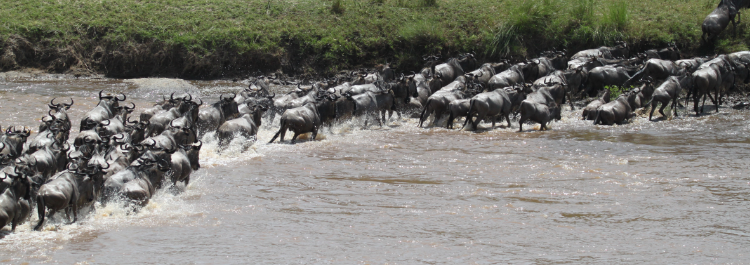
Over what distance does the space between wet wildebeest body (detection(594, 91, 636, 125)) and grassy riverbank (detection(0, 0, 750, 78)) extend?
6.75m

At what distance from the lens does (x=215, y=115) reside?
547 inches

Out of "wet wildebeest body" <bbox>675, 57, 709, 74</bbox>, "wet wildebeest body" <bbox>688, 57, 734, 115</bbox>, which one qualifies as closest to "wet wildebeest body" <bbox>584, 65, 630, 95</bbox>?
"wet wildebeest body" <bbox>675, 57, 709, 74</bbox>

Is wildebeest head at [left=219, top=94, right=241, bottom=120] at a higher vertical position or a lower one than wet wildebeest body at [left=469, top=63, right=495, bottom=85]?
lower

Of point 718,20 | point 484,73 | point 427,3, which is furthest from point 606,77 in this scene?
point 427,3

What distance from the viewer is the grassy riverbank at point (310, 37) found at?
22547 millimetres

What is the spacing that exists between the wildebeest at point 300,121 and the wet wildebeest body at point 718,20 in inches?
517

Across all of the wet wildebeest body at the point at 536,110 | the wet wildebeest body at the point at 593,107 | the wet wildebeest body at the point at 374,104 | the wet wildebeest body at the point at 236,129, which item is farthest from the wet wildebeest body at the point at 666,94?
the wet wildebeest body at the point at 236,129

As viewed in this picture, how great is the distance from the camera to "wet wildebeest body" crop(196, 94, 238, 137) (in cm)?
1366

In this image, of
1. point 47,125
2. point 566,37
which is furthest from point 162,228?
point 566,37

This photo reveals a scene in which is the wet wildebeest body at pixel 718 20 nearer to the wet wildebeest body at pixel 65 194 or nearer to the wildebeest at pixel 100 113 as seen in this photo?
the wildebeest at pixel 100 113

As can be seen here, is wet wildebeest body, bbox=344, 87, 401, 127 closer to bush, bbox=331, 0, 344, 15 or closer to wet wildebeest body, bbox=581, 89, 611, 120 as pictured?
wet wildebeest body, bbox=581, 89, 611, 120

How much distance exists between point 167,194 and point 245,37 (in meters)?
14.2

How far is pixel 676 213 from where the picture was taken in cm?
885

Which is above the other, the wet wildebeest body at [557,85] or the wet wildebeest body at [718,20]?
the wet wildebeest body at [718,20]
